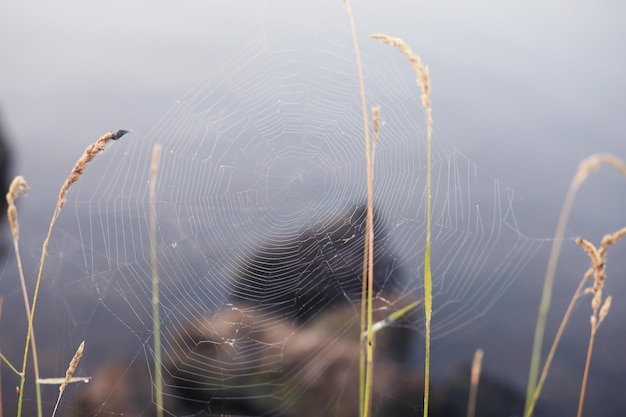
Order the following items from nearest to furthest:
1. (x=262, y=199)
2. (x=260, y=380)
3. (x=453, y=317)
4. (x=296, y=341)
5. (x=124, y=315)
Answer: (x=453, y=317)
(x=260, y=380)
(x=296, y=341)
(x=124, y=315)
(x=262, y=199)

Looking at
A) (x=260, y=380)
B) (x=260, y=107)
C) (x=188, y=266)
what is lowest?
(x=260, y=380)

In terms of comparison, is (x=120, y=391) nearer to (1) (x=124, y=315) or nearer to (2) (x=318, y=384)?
(1) (x=124, y=315)

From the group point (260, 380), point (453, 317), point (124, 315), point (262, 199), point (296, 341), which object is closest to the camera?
point (453, 317)

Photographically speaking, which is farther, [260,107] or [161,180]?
[260,107]

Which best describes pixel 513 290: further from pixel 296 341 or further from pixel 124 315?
pixel 124 315

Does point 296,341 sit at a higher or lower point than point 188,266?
lower

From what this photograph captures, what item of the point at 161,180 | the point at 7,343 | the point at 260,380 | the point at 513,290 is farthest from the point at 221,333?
the point at 513,290
